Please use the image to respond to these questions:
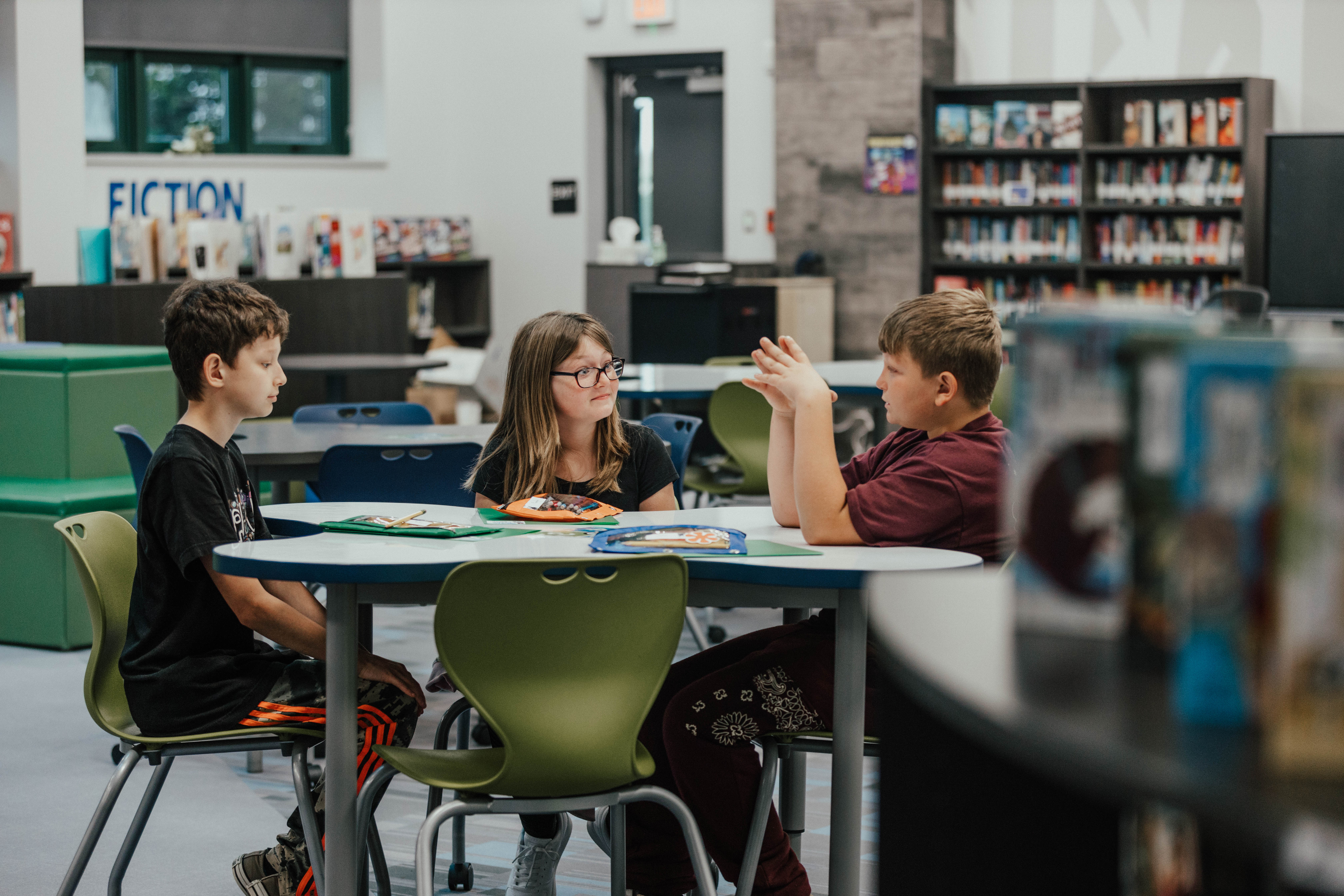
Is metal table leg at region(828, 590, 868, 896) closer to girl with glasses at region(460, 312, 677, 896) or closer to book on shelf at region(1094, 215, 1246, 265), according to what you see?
girl with glasses at region(460, 312, 677, 896)

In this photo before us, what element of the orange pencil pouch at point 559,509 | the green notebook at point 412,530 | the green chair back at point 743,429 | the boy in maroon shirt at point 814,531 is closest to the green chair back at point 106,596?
the green notebook at point 412,530

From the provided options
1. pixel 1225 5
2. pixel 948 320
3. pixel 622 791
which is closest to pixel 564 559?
pixel 622 791

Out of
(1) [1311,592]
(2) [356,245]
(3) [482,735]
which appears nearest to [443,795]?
(3) [482,735]

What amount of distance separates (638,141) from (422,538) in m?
8.32

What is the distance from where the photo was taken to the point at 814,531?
225 cm

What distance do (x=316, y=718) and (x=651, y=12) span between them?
324 inches

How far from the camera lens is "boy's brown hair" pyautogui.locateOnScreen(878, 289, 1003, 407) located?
92.1 inches

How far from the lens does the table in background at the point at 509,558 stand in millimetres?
2021

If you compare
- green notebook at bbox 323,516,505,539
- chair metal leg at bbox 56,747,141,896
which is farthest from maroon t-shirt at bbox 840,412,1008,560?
chair metal leg at bbox 56,747,141,896

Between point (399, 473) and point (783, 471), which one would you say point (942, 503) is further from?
point (399, 473)

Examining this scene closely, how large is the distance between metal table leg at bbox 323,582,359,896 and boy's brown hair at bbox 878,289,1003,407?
0.94 meters

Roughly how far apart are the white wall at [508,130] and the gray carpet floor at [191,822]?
621 cm

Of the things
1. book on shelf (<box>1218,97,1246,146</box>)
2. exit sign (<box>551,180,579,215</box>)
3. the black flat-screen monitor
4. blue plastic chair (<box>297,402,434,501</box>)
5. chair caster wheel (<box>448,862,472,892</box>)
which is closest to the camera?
chair caster wheel (<box>448,862,472,892</box>)

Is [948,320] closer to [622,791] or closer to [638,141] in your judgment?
[622,791]
